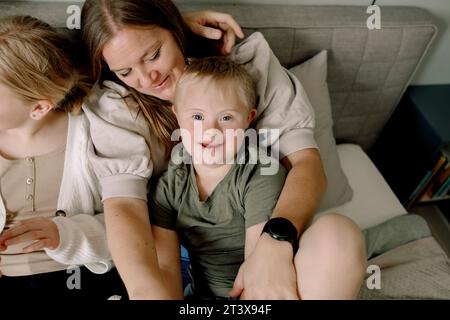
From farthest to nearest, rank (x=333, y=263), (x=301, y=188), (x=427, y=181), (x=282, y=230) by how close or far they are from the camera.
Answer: (x=427, y=181)
(x=301, y=188)
(x=282, y=230)
(x=333, y=263)

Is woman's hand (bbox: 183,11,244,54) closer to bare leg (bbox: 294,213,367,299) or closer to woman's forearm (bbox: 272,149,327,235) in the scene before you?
woman's forearm (bbox: 272,149,327,235)

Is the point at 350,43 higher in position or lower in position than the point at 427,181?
higher

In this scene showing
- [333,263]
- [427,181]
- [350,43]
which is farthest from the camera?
[427,181]

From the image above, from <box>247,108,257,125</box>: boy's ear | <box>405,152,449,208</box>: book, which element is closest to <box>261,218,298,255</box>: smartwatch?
<box>247,108,257,125</box>: boy's ear

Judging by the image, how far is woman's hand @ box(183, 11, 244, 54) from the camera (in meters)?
0.95

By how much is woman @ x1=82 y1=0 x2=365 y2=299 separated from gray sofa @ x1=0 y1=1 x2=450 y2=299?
0.15m

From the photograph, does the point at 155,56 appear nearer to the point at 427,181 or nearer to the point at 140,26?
the point at 140,26

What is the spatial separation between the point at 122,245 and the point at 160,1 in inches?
21.0

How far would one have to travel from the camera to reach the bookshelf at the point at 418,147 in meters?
1.45

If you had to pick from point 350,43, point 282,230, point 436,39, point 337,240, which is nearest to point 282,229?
point 282,230

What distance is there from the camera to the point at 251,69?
97cm

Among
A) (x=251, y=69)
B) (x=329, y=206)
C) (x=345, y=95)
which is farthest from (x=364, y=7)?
(x=329, y=206)

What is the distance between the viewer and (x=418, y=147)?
1.51 meters

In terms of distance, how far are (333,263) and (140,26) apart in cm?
61
